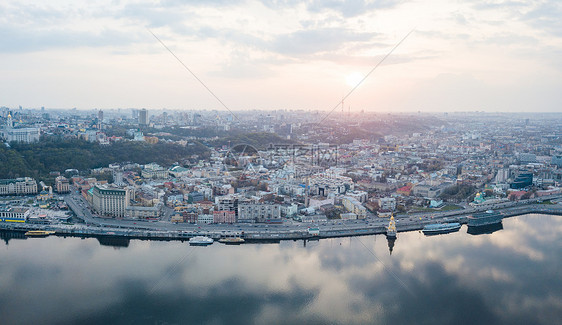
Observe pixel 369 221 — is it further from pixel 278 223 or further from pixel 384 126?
pixel 384 126

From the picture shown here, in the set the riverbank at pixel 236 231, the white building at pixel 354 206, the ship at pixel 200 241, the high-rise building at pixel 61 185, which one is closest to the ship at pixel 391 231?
the riverbank at pixel 236 231

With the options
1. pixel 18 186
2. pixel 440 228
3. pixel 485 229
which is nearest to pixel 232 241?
pixel 440 228

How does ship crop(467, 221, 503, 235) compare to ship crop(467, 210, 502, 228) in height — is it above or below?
below

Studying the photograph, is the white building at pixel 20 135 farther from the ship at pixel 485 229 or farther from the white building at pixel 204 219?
the ship at pixel 485 229

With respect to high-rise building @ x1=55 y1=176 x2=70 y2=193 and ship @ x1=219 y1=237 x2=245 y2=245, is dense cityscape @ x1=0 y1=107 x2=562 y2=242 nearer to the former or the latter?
high-rise building @ x1=55 y1=176 x2=70 y2=193

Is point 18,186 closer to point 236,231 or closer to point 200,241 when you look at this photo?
point 200,241

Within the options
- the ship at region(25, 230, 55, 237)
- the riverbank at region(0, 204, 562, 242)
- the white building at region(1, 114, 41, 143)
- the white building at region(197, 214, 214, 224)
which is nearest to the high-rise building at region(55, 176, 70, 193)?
the riverbank at region(0, 204, 562, 242)
